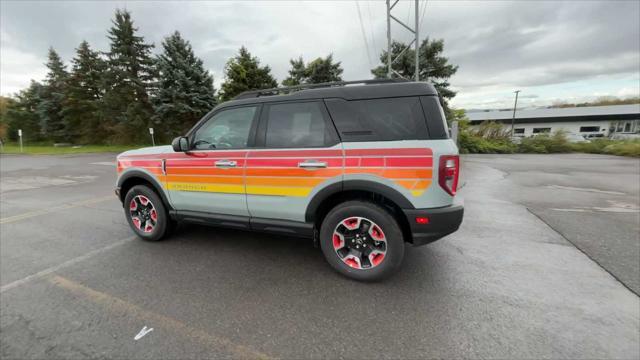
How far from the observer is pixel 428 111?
2.43m

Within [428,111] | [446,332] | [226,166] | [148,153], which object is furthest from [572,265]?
[148,153]

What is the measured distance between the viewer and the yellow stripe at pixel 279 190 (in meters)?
2.83

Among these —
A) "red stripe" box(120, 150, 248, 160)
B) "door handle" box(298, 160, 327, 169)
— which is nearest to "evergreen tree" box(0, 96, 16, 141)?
"red stripe" box(120, 150, 248, 160)

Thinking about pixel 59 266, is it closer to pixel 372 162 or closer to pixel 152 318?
pixel 152 318

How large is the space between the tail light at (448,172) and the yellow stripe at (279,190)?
125cm

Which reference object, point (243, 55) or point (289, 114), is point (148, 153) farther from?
point (243, 55)

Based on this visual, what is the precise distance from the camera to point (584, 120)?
41312 mm

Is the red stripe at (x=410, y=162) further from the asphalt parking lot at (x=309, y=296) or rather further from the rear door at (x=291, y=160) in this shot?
the asphalt parking lot at (x=309, y=296)

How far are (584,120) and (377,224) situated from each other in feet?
186

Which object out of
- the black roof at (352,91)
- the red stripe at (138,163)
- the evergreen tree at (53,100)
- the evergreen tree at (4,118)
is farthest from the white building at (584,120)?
the evergreen tree at (4,118)

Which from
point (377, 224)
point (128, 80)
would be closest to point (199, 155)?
point (377, 224)

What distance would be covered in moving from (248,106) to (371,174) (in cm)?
172

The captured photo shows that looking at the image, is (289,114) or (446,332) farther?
(289,114)

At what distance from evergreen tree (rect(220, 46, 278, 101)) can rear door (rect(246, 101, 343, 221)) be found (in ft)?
89.9
